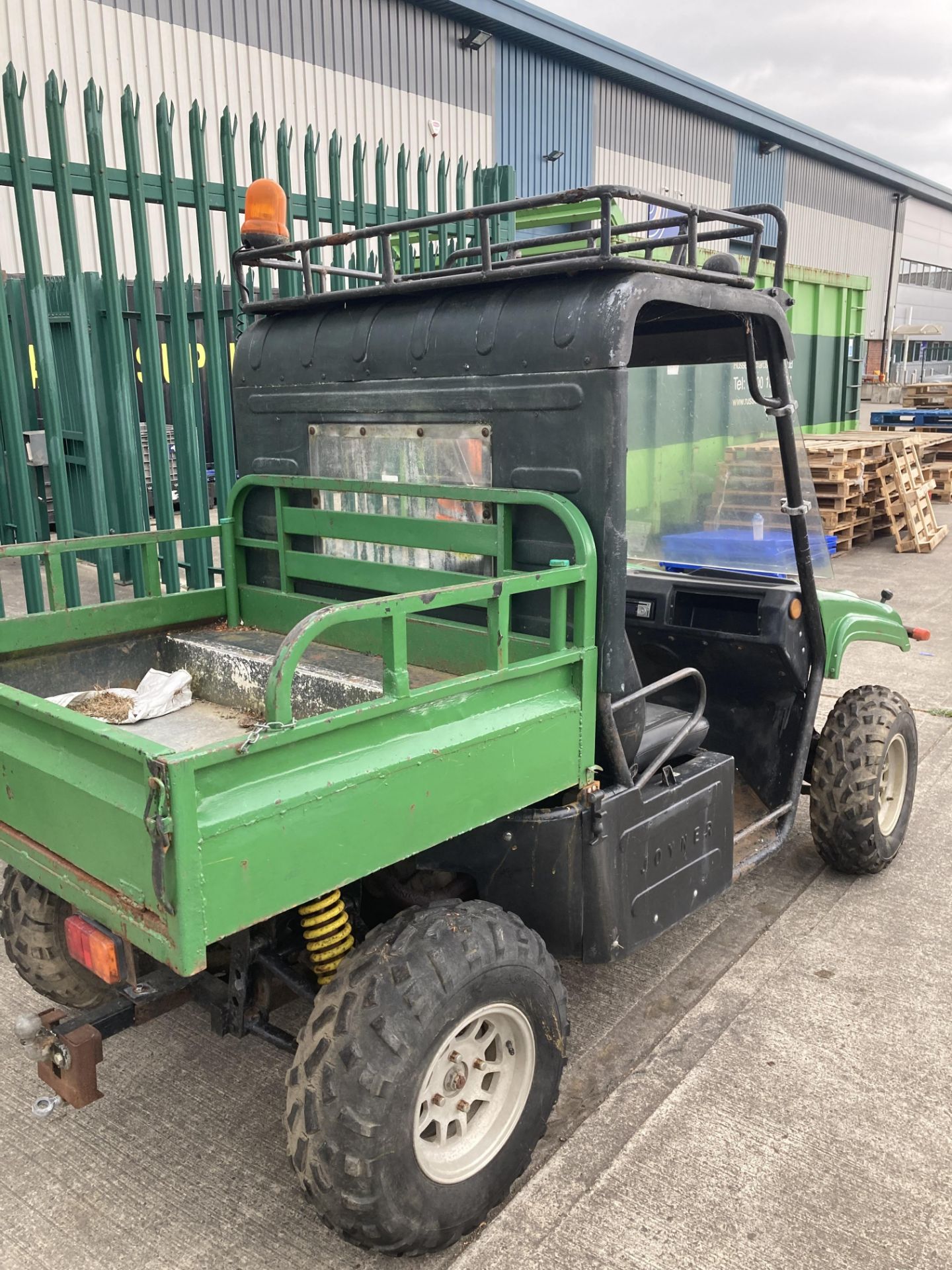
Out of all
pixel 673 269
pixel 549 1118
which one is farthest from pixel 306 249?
pixel 549 1118

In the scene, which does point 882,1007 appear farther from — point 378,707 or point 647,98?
point 647,98

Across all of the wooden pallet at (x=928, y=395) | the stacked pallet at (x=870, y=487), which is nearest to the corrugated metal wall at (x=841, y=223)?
the wooden pallet at (x=928, y=395)

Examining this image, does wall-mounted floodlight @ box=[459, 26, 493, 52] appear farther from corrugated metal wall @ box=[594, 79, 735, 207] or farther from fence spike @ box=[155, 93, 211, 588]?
fence spike @ box=[155, 93, 211, 588]

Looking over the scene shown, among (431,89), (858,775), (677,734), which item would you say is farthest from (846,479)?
(431,89)

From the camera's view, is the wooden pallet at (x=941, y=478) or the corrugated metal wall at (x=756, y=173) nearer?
the wooden pallet at (x=941, y=478)

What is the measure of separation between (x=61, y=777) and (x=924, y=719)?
17.3 feet

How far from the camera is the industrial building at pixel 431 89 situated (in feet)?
38.3

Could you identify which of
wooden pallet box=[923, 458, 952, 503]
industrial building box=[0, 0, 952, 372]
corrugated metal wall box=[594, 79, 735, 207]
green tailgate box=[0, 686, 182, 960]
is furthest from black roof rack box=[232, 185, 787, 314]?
corrugated metal wall box=[594, 79, 735, 207]

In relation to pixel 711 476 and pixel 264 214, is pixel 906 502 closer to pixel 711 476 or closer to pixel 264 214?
pixel 711 476

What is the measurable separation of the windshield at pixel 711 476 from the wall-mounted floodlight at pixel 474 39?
584 inches

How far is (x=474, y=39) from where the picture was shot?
52.1 feet

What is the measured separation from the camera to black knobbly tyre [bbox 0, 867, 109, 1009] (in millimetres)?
2811

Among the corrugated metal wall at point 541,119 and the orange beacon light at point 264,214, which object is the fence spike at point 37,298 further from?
the corrugated metal wall at point 541,119

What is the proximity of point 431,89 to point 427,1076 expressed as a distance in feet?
54.2
